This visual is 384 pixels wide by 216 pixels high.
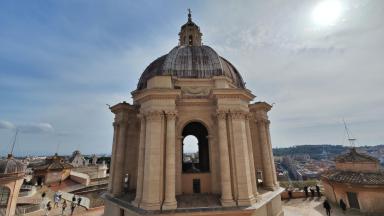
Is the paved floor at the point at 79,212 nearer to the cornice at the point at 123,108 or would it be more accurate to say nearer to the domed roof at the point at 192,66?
the cornice at the point at 123,108

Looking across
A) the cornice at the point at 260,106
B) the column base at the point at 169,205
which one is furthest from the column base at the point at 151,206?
the cornice at the point at 260,106

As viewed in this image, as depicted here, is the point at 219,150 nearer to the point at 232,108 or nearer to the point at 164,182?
the point at 232,108

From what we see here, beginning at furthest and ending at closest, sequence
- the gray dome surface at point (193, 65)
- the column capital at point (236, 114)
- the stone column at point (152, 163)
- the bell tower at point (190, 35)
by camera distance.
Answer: the bell tower at point (190, 35)
the gray dome surface at point (193, 65)
the column capital at point (236, 114)
the stone column at point (152, 163)

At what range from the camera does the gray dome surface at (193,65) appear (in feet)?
66.0

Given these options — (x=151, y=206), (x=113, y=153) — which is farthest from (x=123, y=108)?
(x=151, y=206)

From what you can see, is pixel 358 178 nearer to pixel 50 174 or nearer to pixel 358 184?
pixel 358 184

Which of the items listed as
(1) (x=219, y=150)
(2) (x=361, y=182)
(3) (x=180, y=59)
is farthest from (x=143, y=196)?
(2) (x=361, y=182)

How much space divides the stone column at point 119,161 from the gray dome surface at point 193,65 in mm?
5228

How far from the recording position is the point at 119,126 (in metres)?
20.5

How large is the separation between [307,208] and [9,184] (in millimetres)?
37544

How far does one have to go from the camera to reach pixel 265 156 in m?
21.5

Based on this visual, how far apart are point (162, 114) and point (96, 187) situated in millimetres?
34812

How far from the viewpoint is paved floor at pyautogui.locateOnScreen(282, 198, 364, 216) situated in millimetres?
21969

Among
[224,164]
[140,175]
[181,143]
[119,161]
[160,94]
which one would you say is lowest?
[140,175]
